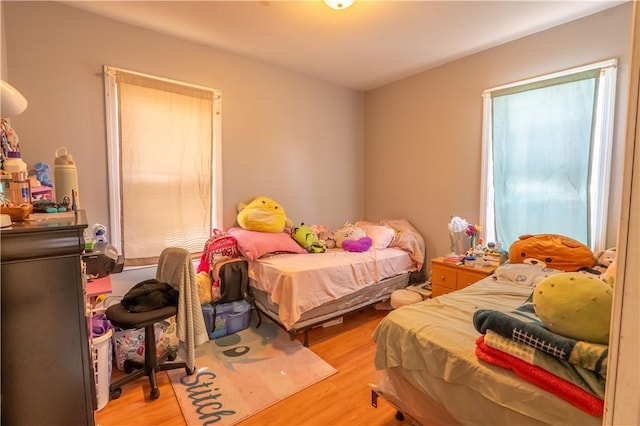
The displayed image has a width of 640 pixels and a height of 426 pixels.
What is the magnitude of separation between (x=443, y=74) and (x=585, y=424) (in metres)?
3.24

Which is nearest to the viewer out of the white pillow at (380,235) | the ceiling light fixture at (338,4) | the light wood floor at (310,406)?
the light wood floor at (310,406)

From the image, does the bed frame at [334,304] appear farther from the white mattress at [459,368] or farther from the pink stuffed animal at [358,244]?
the white mattress at [459,368]

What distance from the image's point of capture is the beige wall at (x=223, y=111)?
2227mm

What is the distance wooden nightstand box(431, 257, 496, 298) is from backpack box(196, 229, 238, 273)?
192 centimetres

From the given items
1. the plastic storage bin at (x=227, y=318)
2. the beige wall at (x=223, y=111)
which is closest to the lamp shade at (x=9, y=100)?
the beige wall at (x=223, y=111)

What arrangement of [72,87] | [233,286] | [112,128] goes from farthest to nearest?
[233,286] → [112,128] → [72,87]

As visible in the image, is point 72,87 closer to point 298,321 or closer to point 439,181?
point 298,321

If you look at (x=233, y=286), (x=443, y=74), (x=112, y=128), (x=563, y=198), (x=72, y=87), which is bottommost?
(x=233, y=286)

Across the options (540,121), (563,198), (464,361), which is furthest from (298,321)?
(540,121)

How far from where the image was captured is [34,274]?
2.91 ft

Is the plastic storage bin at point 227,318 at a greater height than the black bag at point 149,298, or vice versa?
the black bag at point 149,298

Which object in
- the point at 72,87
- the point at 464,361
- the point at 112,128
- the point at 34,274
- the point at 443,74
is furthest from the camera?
the point at 443,74

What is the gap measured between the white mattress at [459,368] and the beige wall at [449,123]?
164 centimetres

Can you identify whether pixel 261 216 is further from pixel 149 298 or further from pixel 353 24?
pixel 353 24
